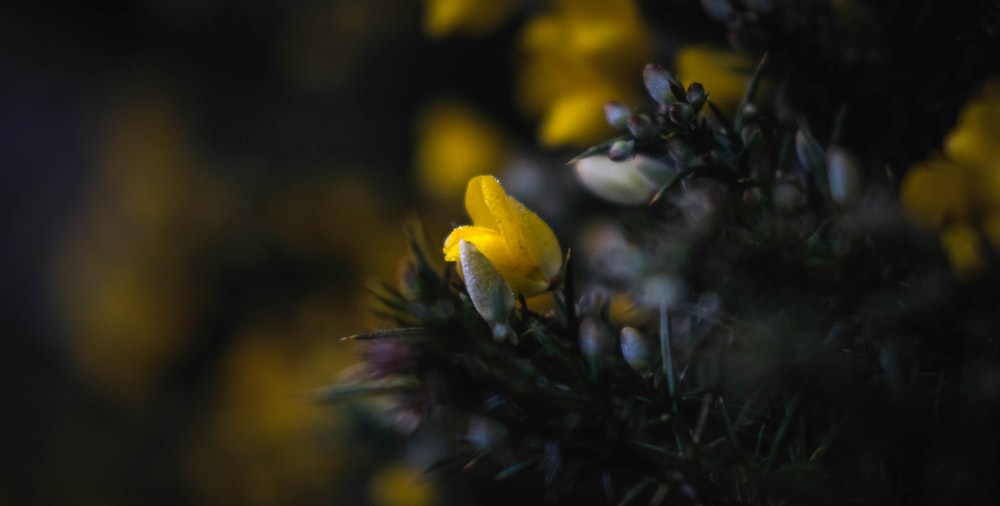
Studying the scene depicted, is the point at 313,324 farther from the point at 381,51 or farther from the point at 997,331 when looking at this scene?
the point at 997,331

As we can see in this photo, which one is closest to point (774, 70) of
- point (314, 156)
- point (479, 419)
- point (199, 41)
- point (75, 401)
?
point (479, 419)

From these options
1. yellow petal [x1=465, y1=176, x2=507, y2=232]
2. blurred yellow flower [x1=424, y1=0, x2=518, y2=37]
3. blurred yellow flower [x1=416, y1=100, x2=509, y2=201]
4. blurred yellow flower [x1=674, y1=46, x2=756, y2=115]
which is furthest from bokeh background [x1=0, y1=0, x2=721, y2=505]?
yellow petal [x1=465, y1=176, x2=507, y2=232]

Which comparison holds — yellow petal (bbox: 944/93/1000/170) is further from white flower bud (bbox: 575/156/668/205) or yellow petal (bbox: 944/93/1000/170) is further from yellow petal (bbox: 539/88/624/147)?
yellow petal (bbox: 539/88/624/147)

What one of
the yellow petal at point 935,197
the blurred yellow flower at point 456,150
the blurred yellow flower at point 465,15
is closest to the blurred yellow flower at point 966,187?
the yellow petal at point 935,197

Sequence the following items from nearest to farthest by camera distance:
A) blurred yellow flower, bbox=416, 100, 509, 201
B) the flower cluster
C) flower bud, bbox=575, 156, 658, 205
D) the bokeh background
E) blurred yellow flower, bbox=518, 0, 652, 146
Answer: the flower cluster < flower bud, bbox=575, 156, 658, 205 < blurred yellow flower, bbox=518, 0, 652, 146 < blurred yellow flower, bbox=416, 100, 509, 201 < the bokeh background

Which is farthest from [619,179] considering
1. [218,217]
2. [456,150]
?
[218,217]

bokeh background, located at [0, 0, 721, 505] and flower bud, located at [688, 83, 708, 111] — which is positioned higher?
→ flower bud, located at [688, 83, 708, 111]

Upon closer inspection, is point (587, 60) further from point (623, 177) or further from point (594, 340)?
point (594, 340)
